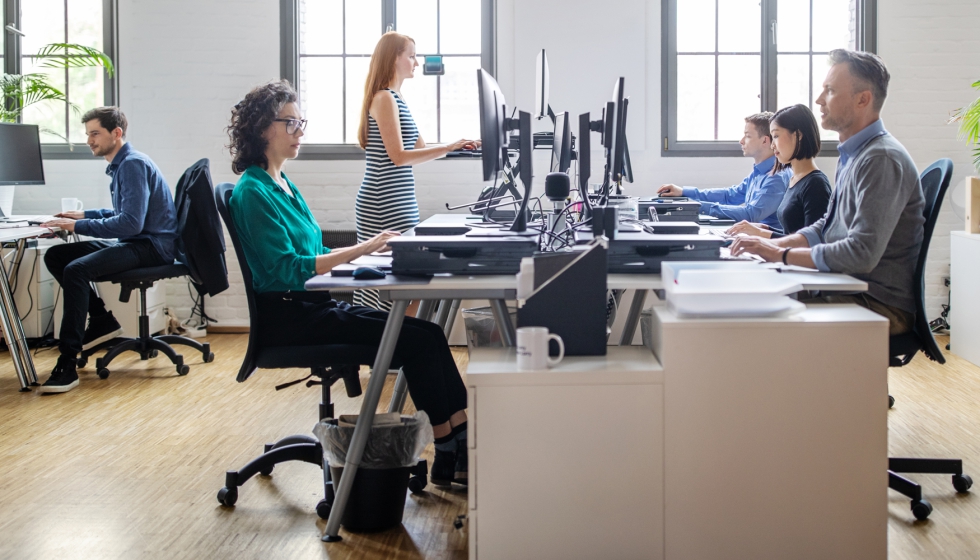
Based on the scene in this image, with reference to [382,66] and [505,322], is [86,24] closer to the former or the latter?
[382,66]

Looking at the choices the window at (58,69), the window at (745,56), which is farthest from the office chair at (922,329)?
the window at (58,69)

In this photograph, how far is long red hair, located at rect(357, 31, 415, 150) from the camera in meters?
3.52

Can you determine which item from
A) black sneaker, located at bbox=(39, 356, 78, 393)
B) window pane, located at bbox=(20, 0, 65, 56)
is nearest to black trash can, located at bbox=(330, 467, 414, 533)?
black sneaker, located at bbox=(39, 356, 78, 393)

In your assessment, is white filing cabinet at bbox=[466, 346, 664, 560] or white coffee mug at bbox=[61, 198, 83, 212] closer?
white filing cabinet at bbox=[466, 346, 664, 560]

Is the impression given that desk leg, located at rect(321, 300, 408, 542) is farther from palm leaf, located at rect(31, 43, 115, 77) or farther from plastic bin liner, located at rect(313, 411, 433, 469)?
palm leaf, located at rect(31, 43, 115, 77)

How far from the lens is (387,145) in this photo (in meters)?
3.47

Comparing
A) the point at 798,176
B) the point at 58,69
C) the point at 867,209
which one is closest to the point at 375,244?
the point at 867,209

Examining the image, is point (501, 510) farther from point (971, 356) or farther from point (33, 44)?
point (33, 44)

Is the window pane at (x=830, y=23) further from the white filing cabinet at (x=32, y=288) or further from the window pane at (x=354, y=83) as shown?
the white filing cabinet at (x=32, y=288)

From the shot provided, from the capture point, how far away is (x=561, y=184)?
2.33 m

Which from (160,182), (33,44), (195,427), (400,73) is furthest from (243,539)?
(33,44)

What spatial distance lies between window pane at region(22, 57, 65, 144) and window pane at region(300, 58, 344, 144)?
1.42 meters

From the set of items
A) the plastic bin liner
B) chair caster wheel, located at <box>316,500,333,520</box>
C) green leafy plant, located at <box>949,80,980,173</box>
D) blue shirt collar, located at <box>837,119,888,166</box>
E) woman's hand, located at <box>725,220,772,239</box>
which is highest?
green leafy plant, located at <box>949,80,980,173</box>

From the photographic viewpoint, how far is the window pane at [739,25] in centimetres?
515
